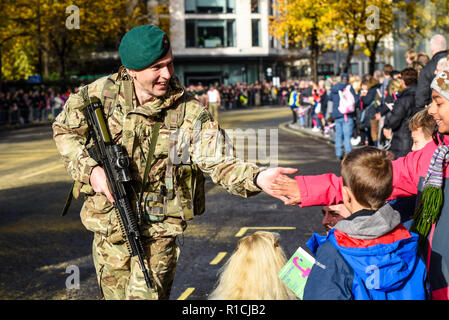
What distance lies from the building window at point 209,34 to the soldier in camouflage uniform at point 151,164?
204ft

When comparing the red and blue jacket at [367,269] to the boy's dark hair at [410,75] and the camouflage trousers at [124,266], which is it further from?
the boy's dark hair at [410,75]

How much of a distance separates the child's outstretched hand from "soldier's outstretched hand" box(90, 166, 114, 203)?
90 centimetres

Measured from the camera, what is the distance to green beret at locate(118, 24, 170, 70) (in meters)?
3.47

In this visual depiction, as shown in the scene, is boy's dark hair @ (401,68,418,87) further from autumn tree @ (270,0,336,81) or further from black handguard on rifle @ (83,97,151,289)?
autumn tree @ (270,0,336,81)

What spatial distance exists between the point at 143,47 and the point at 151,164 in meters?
0.66

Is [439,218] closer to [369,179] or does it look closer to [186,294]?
[369,179]

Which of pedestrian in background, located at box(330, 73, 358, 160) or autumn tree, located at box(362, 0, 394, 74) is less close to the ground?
autumn tree, located at box(362, 0, 394, 74)

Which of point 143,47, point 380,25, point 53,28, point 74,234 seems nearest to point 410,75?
point 74,234

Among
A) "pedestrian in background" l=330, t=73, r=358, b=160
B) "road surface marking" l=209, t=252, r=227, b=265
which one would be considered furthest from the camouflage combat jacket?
"pedestrian in background" l=330, t=73, r=358, b=160

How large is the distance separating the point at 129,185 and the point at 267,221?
197 inches

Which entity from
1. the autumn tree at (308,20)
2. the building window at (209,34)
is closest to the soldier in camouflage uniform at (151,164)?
the autumn tree at (308,20)

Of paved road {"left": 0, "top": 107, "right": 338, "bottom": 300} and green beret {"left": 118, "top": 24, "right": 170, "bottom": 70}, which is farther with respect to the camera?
paved road {"left": 0, "top": 107, "right": 338, "bottom": 300}

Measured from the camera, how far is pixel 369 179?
9.95 ft

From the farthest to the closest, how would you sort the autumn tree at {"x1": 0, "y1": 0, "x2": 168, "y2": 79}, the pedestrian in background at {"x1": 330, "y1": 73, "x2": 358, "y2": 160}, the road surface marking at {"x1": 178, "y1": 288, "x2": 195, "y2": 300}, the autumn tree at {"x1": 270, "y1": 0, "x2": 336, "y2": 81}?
1. the autumn tree at {"x1": 0, "y1": 0, "x2": 168, "y2": 79}
2. the autumn tree at {"x1": 270, "y1": 0, "x2": 336, "y2": 81}
3. the pedestrian in background at {"x1": 330, "y1": 73, "x2": 358, "y2": 160}
4. the road surface marking at {"x1": 178, "y1": 288, "x2": 195, "y2": 300}
